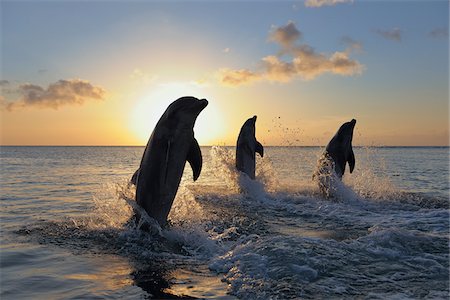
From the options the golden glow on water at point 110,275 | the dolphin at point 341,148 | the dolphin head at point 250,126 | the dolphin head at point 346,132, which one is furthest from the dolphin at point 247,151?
the golden glow on water at point 110,275

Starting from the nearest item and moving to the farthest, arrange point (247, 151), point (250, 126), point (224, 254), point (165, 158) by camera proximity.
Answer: point (224, 254) < point (165, 158) < point (247, 151) < point (250, 126)

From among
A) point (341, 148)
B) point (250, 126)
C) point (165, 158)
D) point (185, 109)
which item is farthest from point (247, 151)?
point (165, 158)

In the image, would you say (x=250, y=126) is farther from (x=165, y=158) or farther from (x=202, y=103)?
(x=165, y=158)

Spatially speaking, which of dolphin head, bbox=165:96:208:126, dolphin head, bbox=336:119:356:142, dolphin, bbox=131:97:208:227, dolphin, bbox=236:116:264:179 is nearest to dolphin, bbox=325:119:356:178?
dolphin head, bbox=336:119:356:142

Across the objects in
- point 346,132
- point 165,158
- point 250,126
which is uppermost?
point 250,126

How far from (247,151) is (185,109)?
9061mm

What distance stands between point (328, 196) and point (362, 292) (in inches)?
405

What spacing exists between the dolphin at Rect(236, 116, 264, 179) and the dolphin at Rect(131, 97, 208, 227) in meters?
8.82

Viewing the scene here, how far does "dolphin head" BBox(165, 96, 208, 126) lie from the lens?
28.4 ft

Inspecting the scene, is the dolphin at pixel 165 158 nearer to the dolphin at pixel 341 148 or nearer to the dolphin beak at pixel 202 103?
the dolphin beak at pixel 202 103

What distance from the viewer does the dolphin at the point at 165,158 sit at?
847 centimetres

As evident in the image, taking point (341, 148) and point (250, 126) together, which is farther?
point (250, 126)

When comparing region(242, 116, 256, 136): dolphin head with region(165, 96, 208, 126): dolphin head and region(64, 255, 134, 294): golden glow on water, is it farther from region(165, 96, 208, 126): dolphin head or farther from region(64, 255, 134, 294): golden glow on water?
region(64, 255, 134, 294): golden glow on water

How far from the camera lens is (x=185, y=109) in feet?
28.7
